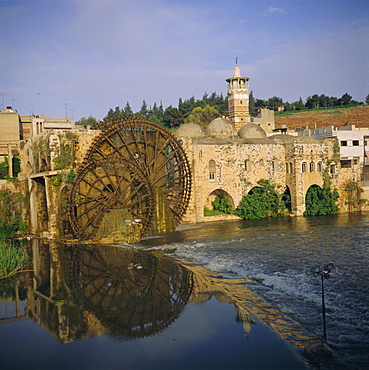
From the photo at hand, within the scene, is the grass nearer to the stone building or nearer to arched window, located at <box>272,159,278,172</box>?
the stone building

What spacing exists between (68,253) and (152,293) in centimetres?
675

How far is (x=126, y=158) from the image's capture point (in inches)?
883

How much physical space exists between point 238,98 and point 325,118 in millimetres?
34554

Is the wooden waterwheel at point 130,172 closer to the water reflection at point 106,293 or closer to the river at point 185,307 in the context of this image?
the river at point 185,307

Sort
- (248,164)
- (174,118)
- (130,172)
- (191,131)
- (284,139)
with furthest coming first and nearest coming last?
(174,118)
(191,131)
(284,139)
(248,164)
(130,172)

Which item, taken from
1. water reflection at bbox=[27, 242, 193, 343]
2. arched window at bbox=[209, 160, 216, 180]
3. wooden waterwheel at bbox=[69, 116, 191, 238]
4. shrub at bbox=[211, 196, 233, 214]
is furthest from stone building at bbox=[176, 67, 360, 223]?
water reflection at bbox=[27, 242, 193, 343]

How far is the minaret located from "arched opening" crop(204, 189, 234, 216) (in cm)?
2216

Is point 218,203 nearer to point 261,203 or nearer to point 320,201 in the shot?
point 261,203

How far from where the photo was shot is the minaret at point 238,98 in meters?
49.9

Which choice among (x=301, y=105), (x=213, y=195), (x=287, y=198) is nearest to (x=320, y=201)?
(x=287, y=198)

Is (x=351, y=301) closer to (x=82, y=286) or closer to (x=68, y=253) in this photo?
(x=82, y=286)

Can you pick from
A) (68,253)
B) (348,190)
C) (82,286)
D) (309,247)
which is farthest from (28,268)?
(348,190)

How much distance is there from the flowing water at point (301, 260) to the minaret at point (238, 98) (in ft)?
78.3

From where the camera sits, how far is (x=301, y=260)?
16.5 m
